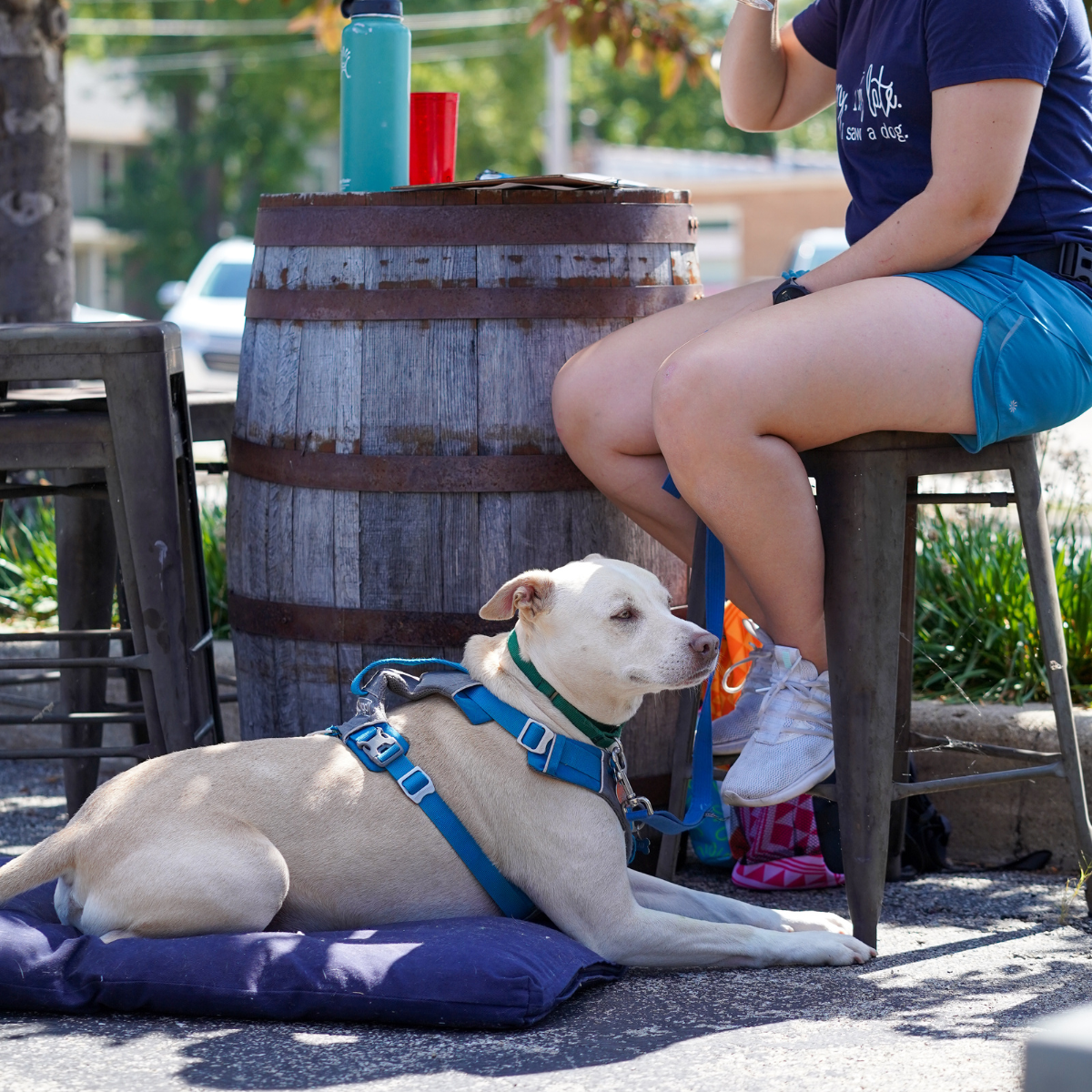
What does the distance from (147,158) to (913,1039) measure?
39.8 m

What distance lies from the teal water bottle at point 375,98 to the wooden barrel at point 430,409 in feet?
0.99

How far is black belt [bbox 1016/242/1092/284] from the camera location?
2.74 metres

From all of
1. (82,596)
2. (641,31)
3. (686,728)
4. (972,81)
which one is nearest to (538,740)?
(686,728)

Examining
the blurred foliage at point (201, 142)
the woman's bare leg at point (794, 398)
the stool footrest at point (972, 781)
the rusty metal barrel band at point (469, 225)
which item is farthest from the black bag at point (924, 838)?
the blurred foliage at point (201, 142)

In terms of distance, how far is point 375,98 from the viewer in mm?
3443

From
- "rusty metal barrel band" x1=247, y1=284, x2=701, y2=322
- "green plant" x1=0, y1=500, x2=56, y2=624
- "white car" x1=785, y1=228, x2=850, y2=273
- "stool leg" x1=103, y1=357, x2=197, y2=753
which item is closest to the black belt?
"rusty metal barrel band" x1=247, y1=284, x2=701, y2=322

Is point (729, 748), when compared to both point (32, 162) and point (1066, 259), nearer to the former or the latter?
point (1066, 259)

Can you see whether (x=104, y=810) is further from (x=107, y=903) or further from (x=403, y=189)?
(x=403, y=189)

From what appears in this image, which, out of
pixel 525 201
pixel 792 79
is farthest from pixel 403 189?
pixel 792 79

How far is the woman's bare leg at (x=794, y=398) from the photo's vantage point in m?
2.59

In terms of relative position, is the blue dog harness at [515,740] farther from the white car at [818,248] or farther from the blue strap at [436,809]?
the white car at [818,248]

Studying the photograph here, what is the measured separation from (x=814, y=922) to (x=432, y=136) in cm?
218

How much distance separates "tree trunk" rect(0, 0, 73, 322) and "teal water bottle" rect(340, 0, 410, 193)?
2.40 meters

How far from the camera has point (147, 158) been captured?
38.7 metres
